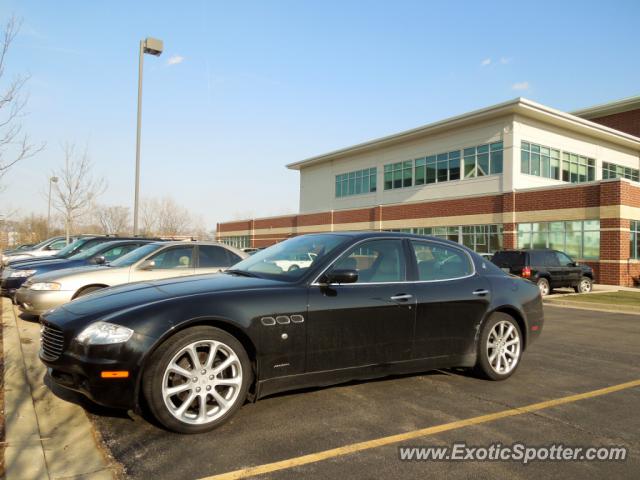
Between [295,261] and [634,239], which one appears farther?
[634,239]

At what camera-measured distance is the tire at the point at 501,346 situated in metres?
5.30

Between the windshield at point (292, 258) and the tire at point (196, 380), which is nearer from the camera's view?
the tire at point (196, 380)

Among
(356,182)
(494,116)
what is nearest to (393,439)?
(494,116)

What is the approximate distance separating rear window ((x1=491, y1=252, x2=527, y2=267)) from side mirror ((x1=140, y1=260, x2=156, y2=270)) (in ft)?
40.6

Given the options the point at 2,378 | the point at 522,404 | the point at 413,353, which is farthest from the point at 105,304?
the point at 522,404

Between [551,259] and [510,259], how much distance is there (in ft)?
5.51

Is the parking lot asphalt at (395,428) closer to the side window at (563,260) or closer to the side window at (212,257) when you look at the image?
the side window at (212,257)

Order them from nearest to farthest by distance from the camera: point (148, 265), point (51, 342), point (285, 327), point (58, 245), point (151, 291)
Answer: point (51, 342) < point (285, 327) < point (151, 291) < point (148, 265) < point (58, 245)

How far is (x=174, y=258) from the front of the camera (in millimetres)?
8398

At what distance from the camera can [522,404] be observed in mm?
4625

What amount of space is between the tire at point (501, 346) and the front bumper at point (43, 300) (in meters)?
6.10

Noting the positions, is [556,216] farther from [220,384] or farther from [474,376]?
[220,384]

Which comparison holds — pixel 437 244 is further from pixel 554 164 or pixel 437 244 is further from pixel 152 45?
pixel 554 164

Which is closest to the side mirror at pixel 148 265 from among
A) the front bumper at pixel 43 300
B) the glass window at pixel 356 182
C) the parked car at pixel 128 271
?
the parked car at pixel 128 271
